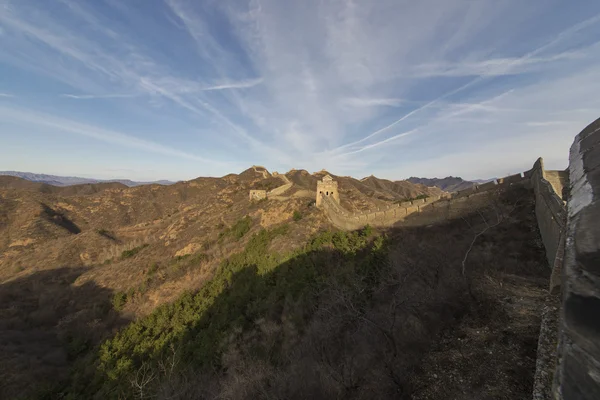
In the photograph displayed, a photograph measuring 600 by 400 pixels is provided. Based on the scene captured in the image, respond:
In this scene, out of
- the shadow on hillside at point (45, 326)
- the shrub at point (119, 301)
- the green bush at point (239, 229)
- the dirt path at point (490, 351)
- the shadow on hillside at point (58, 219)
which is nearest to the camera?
the dirt path at point (490, 351)

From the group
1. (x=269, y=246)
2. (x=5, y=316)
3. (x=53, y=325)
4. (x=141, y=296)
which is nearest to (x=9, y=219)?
(x=5, y=316)

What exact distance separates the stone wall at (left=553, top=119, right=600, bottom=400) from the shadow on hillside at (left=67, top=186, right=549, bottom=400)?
24.7 ft

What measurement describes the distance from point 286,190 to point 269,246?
→ 891 inches

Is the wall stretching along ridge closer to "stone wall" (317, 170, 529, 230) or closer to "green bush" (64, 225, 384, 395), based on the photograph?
"green bush" (64, 225, 384, 395)

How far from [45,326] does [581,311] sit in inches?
1803

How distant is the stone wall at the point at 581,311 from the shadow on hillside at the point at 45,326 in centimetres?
3109

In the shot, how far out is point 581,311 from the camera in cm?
100

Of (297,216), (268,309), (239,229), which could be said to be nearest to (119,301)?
(239,229)

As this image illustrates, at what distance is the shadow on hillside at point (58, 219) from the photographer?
8069 centimetres

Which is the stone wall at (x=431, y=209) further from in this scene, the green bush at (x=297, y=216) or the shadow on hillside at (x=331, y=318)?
the green bush at (x=297, y=216)

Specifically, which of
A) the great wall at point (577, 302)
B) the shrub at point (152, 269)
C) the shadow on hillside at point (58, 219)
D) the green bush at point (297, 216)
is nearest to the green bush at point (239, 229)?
the green bush at point (297, 216)

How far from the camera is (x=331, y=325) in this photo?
48.0 ft

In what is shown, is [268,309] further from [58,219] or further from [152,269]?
[58,219]

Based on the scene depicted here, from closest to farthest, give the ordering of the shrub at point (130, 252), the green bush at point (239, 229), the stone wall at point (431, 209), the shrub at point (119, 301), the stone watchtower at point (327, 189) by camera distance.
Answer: the stone wall at point (431, 209) < the shrub at point (119, 301) < the stone watchtower at point (327, 189) < the green bush at point (239, 229) < the shrub at point (130, 252)
